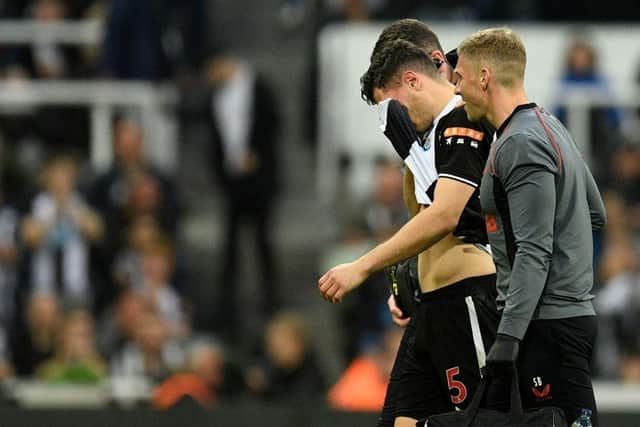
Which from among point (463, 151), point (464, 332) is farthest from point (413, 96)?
point (464, 332)

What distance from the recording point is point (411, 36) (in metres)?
5.39

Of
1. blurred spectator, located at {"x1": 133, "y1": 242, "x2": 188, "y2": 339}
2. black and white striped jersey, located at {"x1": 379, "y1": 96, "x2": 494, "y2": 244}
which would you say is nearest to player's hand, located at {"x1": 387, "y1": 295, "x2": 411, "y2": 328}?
black and white striped jersey, located at {"x1": 379, "y1": 96, "x2": 494, "y2": 244}

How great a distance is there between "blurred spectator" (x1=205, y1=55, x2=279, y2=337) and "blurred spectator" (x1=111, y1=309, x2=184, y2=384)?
1.08 meters

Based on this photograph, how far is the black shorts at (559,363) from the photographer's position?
15.9 ft

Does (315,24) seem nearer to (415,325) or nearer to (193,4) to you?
(193,4)

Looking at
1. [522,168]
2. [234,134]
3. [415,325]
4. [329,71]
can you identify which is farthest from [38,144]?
[522,168]

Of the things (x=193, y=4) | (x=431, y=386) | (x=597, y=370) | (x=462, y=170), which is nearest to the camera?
(x=462, y=170)

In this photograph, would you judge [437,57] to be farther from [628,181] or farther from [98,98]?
[98,98]

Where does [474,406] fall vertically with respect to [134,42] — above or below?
below

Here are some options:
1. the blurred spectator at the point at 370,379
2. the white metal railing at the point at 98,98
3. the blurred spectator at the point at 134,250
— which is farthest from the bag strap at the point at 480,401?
the white metal railing at the point at 98,98

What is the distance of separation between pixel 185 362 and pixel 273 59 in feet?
12.7

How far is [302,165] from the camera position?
41.3 ft

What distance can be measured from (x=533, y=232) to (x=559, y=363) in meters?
0.46

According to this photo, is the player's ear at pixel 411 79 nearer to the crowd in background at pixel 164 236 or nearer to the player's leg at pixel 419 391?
the player's leg at pixel 419 391
